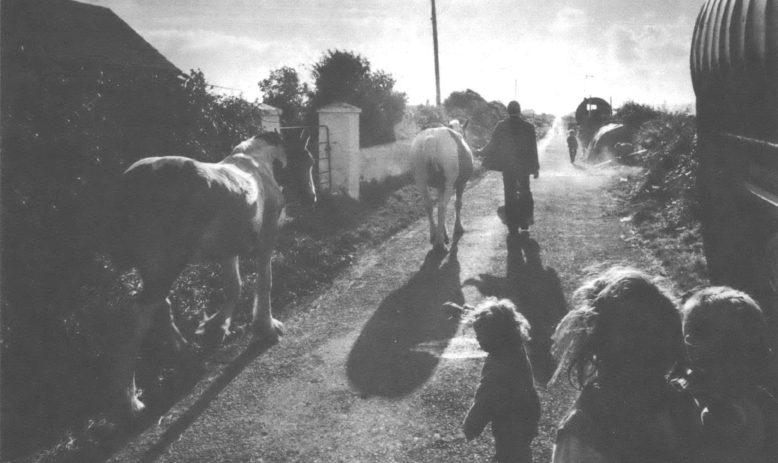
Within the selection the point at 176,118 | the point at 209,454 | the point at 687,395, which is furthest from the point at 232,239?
the point at 687,395

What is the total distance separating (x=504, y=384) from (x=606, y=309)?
90 cm

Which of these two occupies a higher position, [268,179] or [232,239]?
[268,179]

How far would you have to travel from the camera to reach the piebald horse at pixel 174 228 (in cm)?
393

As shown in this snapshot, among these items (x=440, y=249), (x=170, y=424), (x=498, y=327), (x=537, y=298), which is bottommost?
(x=170, y=424)

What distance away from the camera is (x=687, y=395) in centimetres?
160

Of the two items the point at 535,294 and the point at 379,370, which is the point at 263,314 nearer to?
the point at 379,370

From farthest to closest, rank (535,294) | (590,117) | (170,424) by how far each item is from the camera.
A: (590,117) → (535,294) → (170,424)

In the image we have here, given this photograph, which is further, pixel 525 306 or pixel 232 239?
pixel 525 306

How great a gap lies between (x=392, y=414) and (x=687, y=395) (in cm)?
235

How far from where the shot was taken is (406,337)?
16.3ft

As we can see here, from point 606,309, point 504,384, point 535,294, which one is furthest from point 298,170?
point 606,309

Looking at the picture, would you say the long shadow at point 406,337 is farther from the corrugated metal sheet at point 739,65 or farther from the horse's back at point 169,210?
the corrugated metal sheet at point 739,65

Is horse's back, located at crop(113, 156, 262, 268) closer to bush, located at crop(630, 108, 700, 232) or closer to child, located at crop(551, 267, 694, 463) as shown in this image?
child, located at crop(551, 267, 694, 463)

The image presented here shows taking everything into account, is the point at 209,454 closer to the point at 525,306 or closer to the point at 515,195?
the point at 525,306
